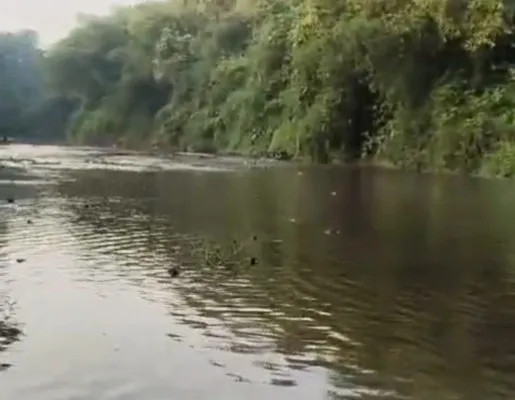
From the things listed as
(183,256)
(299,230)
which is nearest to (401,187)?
(299,230)

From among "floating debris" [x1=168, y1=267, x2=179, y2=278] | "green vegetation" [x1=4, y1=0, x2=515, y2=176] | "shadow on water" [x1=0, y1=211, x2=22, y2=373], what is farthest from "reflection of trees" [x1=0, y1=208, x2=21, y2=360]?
"green vegetation" [x1=4, y1=0, x2=515, y2=176]

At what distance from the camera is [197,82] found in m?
67.4

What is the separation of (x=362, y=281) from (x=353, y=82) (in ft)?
101

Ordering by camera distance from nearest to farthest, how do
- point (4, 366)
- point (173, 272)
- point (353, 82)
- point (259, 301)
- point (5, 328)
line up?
point (4, 366) → point (5, 328) → point (259, 301) → point (173, 272) → point (353, 82)

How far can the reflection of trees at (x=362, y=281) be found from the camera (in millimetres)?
8727

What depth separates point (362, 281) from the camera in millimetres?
12781

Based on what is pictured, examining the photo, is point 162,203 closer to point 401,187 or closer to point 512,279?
point 401,187

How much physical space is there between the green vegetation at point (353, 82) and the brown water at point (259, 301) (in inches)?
493

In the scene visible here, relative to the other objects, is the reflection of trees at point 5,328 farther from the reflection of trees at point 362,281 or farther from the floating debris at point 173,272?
the floating debris at point 173,272

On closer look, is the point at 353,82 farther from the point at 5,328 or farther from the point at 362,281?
the point at 5,328

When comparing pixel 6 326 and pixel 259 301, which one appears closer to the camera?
pixel 6 326

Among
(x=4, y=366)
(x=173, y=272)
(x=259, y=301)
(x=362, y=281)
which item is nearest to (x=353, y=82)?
(x=173, y=272)

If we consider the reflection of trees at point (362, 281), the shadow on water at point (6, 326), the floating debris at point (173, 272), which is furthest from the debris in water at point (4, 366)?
the floating debris at point (173, 272)

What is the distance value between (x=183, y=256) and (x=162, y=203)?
8446mm
